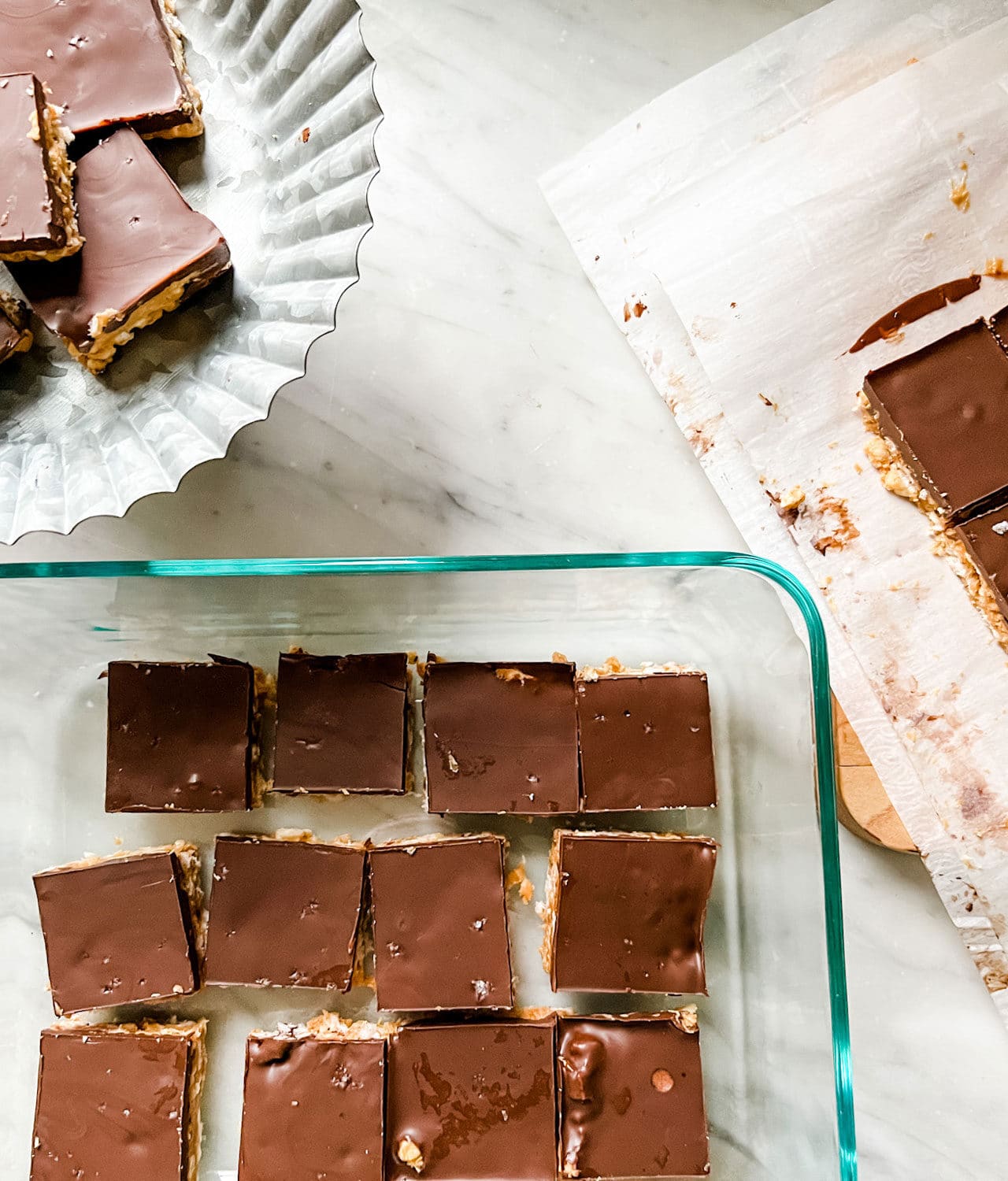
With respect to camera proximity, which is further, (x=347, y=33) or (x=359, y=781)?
(x=359, y=781)

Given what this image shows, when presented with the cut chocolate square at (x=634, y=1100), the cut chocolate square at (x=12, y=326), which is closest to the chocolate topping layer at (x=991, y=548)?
the cut chocolate square at (x=634, y=1100)

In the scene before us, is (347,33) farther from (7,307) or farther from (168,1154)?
(168,1154)

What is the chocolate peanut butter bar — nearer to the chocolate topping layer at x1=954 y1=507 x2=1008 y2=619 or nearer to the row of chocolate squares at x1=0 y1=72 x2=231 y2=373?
the row of chocolate squares at x1=0 y1=72 x2=231 y2=373

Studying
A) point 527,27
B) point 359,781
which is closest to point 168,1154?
point 359,781

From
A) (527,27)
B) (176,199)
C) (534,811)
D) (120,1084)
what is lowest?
(120,1084)

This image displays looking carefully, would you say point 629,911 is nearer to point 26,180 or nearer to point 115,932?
point 115,932

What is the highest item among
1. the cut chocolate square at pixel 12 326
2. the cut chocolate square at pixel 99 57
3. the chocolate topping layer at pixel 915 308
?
the cut chocolate square at pixel 99 57

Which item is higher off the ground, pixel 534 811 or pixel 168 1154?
pixel 534 811

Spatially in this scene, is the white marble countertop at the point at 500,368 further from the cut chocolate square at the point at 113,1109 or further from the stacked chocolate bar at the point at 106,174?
the cut chocolate square at the point at 113,1109
